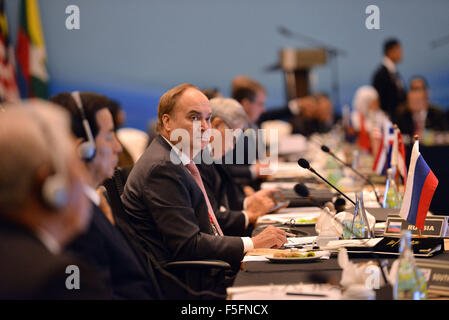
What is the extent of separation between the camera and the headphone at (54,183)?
0.95 metres

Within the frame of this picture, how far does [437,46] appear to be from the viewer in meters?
10.9

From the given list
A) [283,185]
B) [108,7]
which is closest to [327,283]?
[283,185]

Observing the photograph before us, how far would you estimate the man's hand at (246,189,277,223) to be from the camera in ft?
10.7

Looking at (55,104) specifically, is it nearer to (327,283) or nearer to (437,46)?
(327,283)

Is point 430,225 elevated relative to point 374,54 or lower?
lower

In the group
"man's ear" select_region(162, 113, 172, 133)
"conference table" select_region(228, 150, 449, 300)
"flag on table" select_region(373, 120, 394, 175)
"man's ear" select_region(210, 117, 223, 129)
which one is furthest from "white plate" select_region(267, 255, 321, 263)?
"flag on table" select_region(373, 120, 394, 175)

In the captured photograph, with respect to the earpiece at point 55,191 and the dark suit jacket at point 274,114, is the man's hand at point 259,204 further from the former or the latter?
the dark suit jacket at point 274,114

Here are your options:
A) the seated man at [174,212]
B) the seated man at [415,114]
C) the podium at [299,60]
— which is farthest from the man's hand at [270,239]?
the podium at [299,60]

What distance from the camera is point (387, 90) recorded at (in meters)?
7.20

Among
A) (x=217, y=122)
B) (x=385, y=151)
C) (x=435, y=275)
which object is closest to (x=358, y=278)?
(x=435, y=275)

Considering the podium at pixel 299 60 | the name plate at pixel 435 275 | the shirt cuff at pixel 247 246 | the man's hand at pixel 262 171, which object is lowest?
the man's hand at pixel 262 171

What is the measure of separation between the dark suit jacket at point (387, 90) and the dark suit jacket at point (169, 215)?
17.2ft

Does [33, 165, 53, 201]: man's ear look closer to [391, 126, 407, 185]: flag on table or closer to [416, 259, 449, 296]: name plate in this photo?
[416, 259, 449, 296]: name plate
